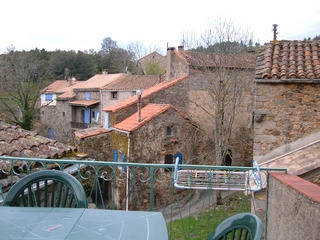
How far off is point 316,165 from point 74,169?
4.15 meters

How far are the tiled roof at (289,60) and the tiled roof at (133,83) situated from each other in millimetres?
14824

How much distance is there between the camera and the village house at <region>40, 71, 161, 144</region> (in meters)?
23.8

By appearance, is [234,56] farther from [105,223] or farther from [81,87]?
[81,87]

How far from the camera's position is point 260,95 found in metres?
6.77

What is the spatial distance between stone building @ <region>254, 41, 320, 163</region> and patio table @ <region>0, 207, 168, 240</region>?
5141 mm

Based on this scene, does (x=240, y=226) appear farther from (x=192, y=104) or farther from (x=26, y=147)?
(x=192, y=104)

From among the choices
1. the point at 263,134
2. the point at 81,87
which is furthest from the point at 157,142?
the point at 81,87

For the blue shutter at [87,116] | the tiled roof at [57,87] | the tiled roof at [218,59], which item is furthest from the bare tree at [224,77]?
the tiled roof at [57,87]

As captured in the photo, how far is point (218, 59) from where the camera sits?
1389 centimetres

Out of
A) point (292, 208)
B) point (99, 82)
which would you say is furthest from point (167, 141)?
point (99, 82)

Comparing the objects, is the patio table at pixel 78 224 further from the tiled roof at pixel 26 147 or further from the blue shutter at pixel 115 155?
the blue shutter at pixel 115 155

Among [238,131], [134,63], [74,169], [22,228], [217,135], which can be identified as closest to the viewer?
[22,228]

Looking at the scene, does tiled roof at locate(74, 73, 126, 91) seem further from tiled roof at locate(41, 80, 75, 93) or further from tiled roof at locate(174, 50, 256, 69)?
tiled roof at locate(174, 50, 256, 69)

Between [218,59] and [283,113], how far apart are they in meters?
7.59
